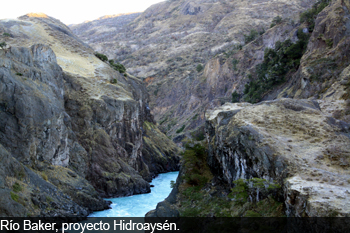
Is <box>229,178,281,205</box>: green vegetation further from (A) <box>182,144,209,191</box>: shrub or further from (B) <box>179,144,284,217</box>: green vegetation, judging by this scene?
(A) <box>182,144,209,191</box>: shrub

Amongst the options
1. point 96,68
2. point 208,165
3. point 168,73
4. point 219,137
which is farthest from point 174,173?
point 168,73

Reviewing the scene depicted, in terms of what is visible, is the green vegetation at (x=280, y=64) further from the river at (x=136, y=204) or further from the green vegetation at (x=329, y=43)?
the river at (x=136, y=204)

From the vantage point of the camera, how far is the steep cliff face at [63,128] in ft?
95.3

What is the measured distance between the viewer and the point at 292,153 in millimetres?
18453

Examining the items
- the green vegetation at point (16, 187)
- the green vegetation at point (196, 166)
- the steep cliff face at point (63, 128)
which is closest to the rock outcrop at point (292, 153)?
the green vegetation at point (196, 166)

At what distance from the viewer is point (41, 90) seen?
34.4 meters

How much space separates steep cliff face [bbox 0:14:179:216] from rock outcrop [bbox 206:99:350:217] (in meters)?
15.4

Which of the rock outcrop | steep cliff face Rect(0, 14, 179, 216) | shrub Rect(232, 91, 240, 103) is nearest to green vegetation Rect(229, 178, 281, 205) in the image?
the rock outcrop

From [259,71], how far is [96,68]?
109 feet

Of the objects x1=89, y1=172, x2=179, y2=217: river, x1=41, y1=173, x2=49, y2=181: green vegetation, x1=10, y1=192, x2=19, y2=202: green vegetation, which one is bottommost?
x1=89, y1=172, x2=179, y2=217: river

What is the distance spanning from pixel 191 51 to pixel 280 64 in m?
92.8

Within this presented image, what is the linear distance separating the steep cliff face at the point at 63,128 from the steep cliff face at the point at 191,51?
121 ft

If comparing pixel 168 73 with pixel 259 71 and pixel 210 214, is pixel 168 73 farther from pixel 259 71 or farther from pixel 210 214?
pixel 210 214

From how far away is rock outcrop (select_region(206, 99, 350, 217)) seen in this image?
14250mm
